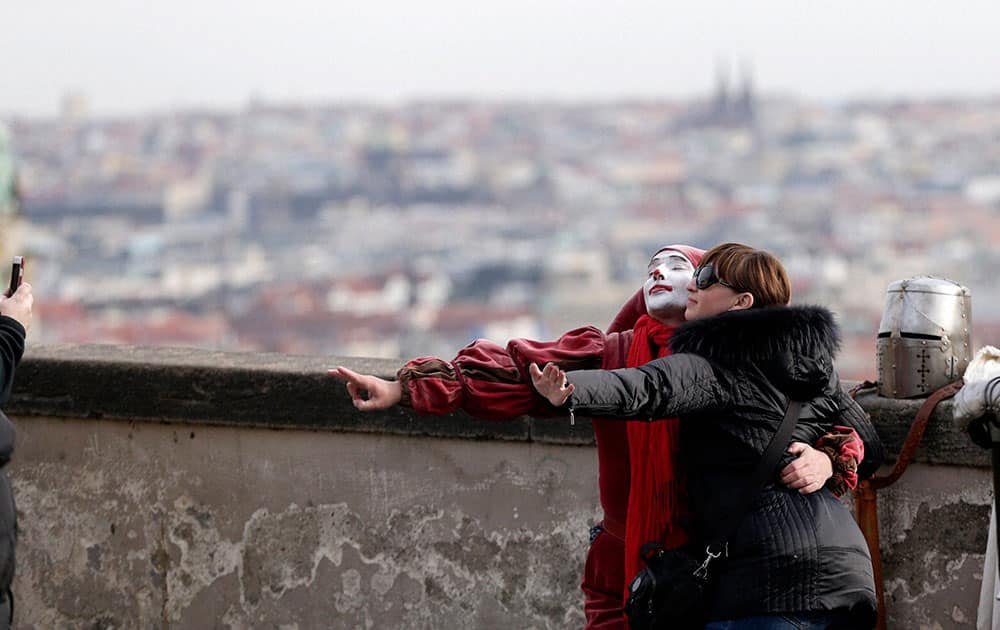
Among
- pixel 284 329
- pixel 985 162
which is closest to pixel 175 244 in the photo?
pixel 284 329

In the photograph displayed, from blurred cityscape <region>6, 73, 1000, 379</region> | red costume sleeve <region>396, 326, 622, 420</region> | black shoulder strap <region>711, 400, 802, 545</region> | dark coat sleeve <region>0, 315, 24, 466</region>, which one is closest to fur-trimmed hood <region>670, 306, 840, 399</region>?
black shoulder strap <region>711, 400, 802, 545</region>

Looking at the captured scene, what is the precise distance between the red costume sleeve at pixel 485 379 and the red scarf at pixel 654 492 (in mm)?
183

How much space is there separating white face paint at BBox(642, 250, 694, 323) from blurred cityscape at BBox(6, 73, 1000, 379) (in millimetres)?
74716

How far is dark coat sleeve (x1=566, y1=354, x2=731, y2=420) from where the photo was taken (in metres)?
2.21

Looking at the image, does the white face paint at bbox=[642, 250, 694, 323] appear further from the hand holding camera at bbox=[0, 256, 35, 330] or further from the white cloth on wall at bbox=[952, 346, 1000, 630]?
the hand holding camera at bbox=[0, 256, 35, 330]

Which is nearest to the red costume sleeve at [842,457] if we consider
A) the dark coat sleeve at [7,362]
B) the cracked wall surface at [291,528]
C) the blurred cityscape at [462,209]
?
the cracked wall surface at [291,528]

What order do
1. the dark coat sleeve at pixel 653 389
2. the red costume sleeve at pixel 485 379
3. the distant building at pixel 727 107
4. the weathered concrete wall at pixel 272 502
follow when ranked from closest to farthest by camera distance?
1. the dark coat sleeve at pixel 653 389
2. the red costume sleeve at pixel 485 379
3. the weathered concrete wall at pixel 272 502
4. the distant building at pixel 727 107

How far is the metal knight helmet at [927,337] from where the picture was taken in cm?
302

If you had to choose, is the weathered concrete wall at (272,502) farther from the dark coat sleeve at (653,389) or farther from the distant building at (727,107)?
the distant building at (727,107)

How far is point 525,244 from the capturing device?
96438 millimetres

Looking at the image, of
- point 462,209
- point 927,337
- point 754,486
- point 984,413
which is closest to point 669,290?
point 754,486

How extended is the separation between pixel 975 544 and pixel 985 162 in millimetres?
103067

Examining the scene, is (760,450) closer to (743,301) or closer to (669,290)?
(743,301)

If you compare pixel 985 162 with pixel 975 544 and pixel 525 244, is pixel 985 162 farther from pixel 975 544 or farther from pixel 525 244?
pixel 975 544
